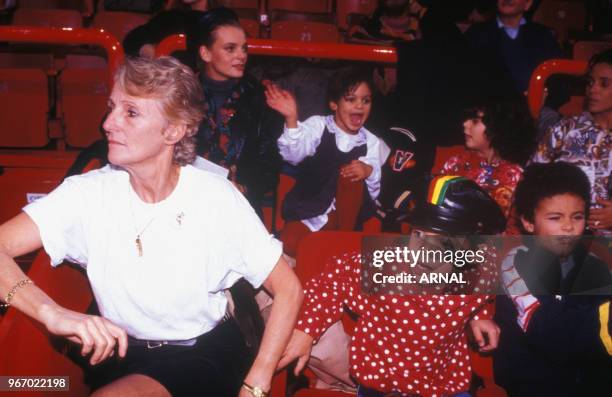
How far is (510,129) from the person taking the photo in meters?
2.21

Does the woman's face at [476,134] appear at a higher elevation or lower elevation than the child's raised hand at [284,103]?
lower

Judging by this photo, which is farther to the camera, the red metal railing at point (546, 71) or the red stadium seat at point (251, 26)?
the red stadium seat at point (251, 26)

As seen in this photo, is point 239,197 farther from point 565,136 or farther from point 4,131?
point 4,131

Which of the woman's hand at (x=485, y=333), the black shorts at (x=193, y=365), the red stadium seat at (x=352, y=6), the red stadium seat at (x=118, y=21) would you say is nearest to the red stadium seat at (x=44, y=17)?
the red stadium seat at (x=118, y=21)

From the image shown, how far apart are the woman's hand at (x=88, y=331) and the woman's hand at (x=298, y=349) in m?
0.43

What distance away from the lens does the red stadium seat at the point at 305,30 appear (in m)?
4.54

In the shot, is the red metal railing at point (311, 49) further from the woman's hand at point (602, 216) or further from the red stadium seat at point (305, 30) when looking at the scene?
the red stadium seat at point (305, 30)

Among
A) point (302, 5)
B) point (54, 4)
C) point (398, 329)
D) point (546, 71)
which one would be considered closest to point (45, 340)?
point (398, 329)

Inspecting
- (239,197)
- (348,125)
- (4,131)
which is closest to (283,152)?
(348,125)

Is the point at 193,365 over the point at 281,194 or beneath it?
beneath

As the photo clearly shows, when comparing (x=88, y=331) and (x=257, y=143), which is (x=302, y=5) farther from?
(x=88, y=331)

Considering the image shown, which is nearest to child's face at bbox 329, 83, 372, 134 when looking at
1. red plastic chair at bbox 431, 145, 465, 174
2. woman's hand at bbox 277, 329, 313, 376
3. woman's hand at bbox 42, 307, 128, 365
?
red plastic chair at bbox 431, 145, 465, 174

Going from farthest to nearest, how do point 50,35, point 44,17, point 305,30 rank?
point 305,30 < point 44,17 < point 50,35

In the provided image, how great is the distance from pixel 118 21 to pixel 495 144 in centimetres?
311
